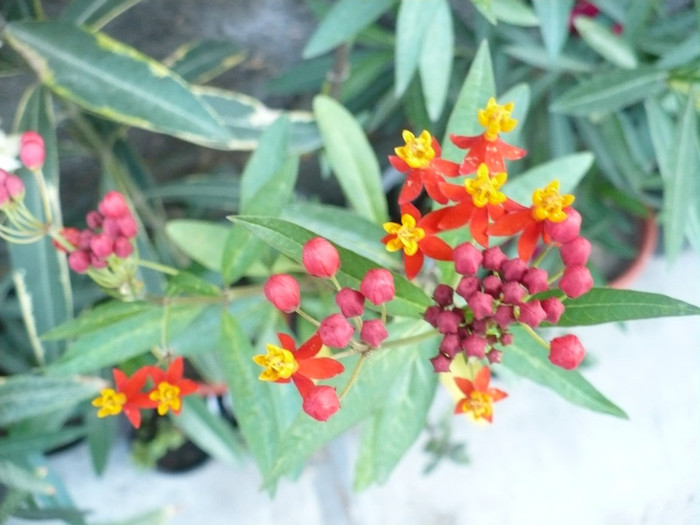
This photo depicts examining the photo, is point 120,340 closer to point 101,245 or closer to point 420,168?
point 101,245

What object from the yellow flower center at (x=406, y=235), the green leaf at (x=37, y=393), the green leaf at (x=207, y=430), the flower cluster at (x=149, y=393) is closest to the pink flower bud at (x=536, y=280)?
the yellow flower center at (x=406, y=235)

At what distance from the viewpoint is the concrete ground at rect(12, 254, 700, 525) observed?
1.39 meters

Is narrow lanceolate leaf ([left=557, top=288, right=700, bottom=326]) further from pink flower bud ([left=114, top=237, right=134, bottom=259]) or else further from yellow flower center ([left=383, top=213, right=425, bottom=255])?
pink flower bud ([left=114, top=237, right=134, bottom=259])

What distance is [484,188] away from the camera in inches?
23.2

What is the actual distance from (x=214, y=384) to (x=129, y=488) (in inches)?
18.7

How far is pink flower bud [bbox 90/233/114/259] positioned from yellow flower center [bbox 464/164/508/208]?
1.25 feet

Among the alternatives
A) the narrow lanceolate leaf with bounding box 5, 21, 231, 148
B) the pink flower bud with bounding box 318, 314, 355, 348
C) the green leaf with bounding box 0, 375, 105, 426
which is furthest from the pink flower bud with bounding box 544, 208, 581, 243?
the green leaf with bounding box 0, 375, 105, 426

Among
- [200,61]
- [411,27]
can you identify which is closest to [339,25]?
[411,27]

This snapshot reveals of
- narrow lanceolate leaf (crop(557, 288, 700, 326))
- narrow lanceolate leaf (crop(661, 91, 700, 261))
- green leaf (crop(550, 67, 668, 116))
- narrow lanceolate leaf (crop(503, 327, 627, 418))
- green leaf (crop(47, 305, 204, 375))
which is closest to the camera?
narrow lanceolate leaf (crop(557, 288, 700, 326))

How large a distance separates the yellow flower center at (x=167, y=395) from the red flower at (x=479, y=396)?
0.30 meters

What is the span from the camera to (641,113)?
135 cm

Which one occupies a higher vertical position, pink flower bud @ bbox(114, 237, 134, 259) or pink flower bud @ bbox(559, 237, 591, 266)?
pink flower bud @ bbox(559, 237, 591, 266)

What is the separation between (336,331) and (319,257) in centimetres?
7

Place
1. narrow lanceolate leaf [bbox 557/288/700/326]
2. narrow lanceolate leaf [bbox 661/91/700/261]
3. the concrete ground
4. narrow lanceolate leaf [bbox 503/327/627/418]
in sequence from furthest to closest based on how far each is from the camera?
the concrete ground
narrow lanceolate leaf [bbox 661/91/700/261]
narrow lanceolate leaf [bbox 503/327/627/418]
narrow lanceolate leaf [bbox 557/288/700/326]
